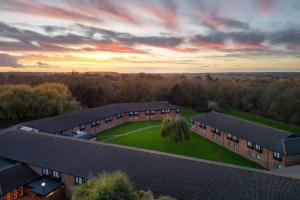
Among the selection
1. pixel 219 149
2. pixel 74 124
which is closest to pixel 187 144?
pixel 219 149

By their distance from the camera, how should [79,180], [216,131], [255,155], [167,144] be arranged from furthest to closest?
1. [216,131]
2. [167,144]
3. [255,155]
4. [79,180]

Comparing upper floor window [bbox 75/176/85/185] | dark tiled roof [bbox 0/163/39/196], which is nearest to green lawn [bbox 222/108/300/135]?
upper floor window [bbox 75/176/85/185]

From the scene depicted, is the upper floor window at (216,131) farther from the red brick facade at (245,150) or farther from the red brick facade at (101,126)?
the red brick facade at (101,126)

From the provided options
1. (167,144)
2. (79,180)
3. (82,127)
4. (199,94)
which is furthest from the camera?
(199,94)

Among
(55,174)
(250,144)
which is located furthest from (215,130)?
(55,174)

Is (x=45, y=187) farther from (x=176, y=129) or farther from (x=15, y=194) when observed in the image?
(x=176, y=129)

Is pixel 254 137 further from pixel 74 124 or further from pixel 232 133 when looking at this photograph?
pixel 74 124
